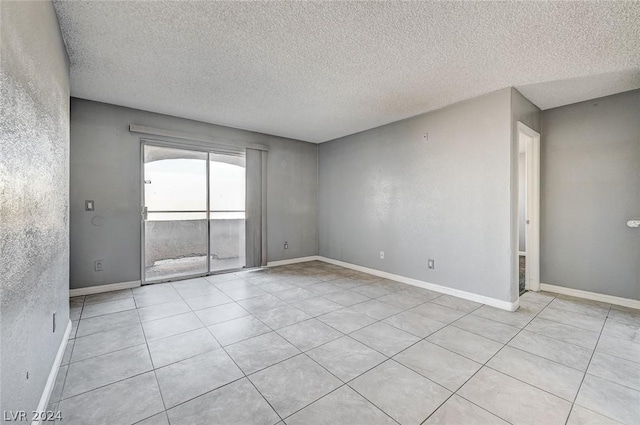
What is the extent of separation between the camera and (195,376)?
73.9 inches

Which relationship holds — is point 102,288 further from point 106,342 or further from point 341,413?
point 341,413

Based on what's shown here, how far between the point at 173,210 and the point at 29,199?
3423 millimetres

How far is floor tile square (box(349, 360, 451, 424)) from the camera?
1556mm

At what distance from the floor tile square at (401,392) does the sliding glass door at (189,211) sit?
3511 millimetres

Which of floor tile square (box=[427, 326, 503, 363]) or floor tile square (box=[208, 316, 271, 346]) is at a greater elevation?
floor tile square (box=[208, 316, 271, 346])

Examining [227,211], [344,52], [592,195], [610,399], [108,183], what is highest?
[344,52]

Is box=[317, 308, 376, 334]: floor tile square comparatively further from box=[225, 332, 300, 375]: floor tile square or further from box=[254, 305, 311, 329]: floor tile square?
box=[225, 332, 300, 375]: floor tile square

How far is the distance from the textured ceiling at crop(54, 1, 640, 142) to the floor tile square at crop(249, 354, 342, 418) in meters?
2.59

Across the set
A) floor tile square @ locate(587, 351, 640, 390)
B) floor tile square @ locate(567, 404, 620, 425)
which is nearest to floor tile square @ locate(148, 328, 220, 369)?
floor tile square @ locate(567, 404, 620, 425)

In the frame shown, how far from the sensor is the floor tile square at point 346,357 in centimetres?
194

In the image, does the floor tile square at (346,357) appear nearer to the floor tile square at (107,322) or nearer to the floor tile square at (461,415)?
the floor tile square at (461,415)

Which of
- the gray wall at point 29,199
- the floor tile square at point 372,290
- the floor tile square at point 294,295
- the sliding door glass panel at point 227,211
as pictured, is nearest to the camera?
the gray wall at point 29,199

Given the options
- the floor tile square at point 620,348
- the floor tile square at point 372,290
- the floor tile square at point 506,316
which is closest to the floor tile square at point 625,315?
the floor tile square at point 620,348

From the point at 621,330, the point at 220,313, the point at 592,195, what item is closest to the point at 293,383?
the point at 220,313
